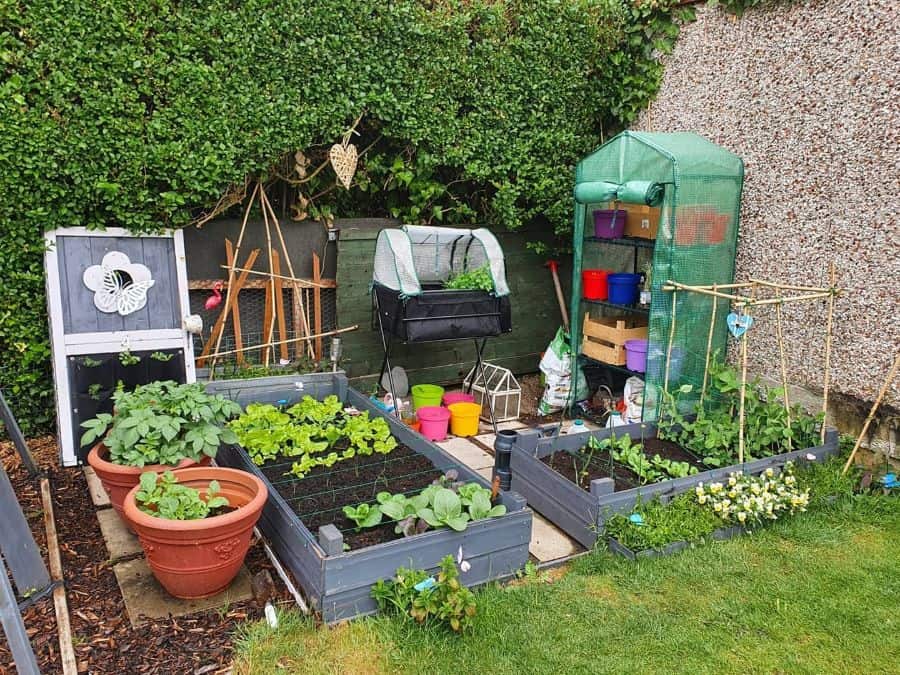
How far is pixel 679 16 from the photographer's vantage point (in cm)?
579

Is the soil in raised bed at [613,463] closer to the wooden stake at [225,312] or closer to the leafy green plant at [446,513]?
the leafy green plant at [446,513]

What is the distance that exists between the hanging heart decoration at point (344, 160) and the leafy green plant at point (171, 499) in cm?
296

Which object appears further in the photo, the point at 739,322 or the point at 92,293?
the point at 92,293

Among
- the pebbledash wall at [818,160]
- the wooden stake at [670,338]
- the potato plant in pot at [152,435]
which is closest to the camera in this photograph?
the potato plant in pot at [152,435]

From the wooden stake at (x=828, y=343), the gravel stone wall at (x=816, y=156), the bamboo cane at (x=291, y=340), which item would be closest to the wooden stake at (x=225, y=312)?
the bamboo cane at (x=291, y=340)

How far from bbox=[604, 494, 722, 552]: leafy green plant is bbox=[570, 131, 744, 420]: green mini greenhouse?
1284mm

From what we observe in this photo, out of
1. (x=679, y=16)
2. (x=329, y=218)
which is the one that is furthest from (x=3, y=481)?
(x=679, y=16)

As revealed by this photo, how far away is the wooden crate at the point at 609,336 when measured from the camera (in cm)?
561

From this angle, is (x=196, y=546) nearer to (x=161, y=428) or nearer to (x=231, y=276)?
(x=161, y=428)

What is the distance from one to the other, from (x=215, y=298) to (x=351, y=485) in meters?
2.11

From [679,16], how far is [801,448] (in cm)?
367

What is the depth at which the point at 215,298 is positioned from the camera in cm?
527

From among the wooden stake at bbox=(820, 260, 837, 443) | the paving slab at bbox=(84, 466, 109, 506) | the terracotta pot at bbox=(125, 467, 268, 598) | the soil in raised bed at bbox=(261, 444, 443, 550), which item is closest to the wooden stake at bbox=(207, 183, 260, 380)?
the paving slab at bbox=(84, 466, 109, 506)

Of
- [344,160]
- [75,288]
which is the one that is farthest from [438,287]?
[75,288]
